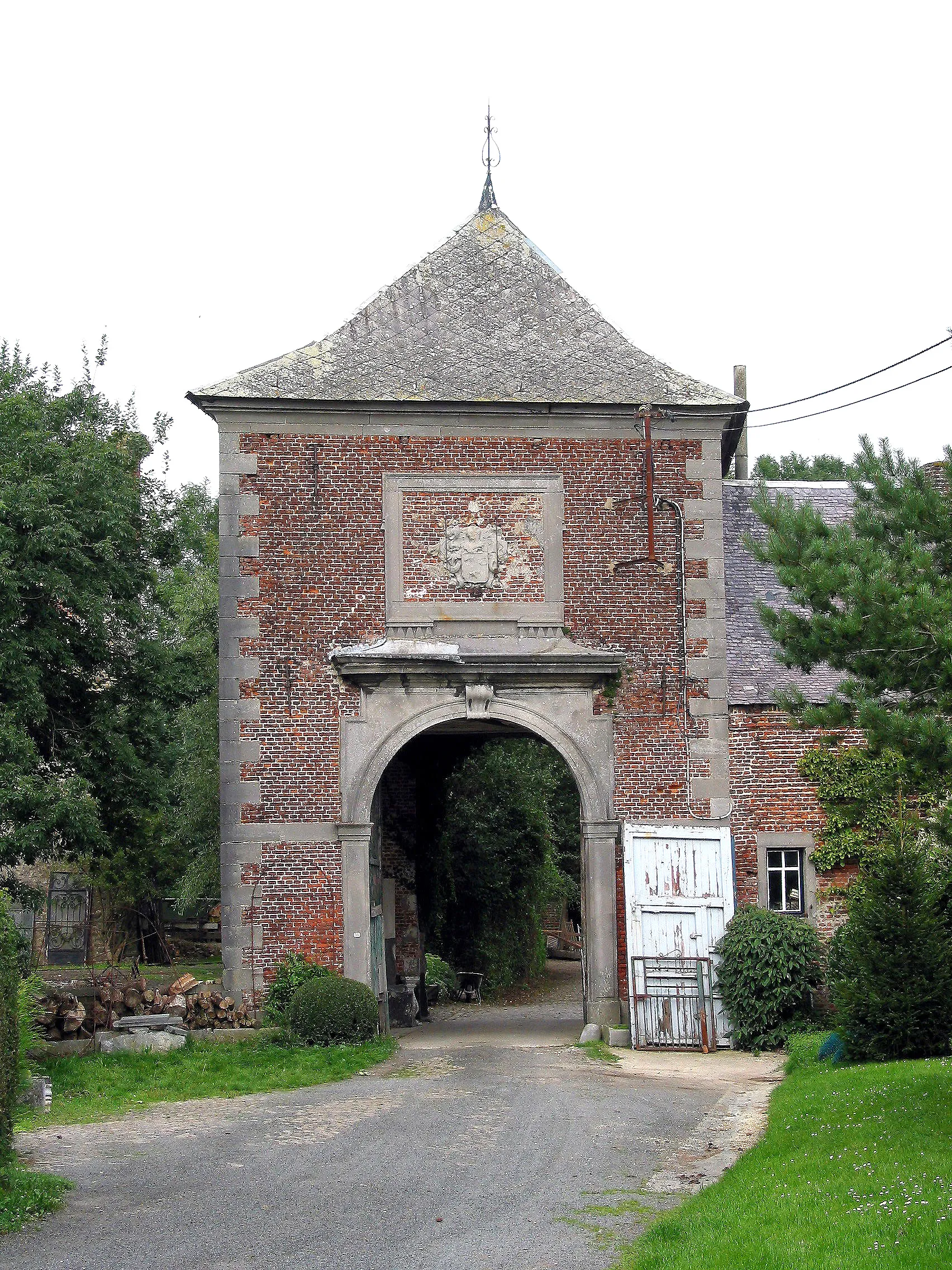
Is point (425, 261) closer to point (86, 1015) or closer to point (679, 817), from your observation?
point (679, 817)

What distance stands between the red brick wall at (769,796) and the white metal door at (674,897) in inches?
16.7

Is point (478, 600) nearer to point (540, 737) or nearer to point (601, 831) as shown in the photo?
point (540, 737)

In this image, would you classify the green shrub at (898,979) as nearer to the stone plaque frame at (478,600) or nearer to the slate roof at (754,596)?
the slate roof at (754,596)

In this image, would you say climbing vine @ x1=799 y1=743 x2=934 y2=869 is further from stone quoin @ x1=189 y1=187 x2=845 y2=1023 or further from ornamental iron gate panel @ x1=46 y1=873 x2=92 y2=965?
ornamental iron gate panel @ x1=46 y1=873 x2=92 y2=965

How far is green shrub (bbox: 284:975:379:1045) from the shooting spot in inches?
580

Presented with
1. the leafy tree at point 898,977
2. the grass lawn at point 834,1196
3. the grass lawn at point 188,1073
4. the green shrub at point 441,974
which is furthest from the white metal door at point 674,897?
the green shrub at point 441,974

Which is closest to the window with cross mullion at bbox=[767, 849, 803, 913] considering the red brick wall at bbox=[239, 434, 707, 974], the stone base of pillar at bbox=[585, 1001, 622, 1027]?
the red brick wall at bbox=[239, 434, 707, 974]

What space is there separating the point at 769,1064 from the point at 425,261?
33.9 ft

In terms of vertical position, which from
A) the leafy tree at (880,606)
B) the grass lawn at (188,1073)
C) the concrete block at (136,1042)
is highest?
the leafy tree at (880,606)

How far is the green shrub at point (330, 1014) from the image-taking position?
1473 cm

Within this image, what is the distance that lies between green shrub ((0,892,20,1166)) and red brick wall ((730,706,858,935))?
9.29m

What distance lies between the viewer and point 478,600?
16.0 metres

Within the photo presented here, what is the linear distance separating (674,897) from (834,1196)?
26.8 feet

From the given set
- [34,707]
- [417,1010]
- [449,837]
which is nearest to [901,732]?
[34,707]
